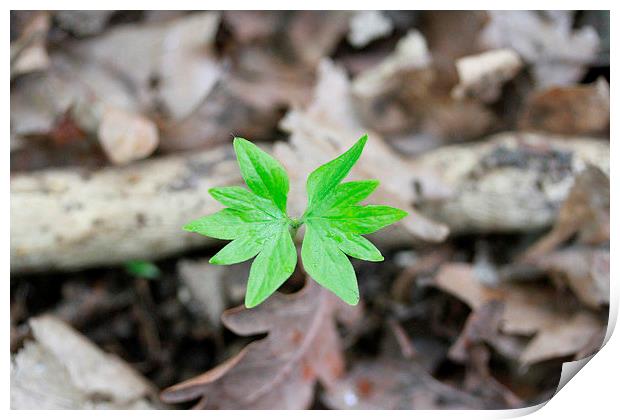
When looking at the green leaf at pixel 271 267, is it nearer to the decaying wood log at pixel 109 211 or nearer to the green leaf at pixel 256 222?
the green leaf at pixel 256 222

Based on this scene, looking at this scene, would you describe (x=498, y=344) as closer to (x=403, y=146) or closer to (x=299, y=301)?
(x=299, y=301)

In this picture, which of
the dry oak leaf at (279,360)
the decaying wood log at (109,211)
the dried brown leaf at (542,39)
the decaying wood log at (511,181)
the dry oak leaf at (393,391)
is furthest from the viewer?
the dried brown leaf at (542,39)

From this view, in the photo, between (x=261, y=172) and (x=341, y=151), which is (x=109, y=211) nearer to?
(x=341, y=151)

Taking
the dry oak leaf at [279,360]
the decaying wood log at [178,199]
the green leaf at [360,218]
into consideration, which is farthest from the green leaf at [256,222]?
the decaying wood log at [178,199]

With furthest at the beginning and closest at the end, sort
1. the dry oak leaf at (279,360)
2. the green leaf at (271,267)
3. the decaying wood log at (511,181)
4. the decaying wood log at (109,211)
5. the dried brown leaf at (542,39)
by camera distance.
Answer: the dried brown leaf at (542,39)
the decaying wood log at (511,181)
the decaying wood log at (109,211)
the dry oak leaf at (279,360)
the green leaf at (271,267)

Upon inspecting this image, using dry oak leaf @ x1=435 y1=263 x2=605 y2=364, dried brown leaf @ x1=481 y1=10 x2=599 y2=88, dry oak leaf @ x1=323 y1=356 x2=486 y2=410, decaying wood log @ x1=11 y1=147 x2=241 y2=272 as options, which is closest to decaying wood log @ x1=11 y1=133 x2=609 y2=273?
decaying wood log @ x1=11 y1=147 x2=241 y2=272

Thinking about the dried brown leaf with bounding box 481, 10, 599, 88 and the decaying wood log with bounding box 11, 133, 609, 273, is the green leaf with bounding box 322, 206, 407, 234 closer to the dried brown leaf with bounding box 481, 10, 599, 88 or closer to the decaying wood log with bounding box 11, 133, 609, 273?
the decaying wood log with bounding box 11, 133, 609, 273
